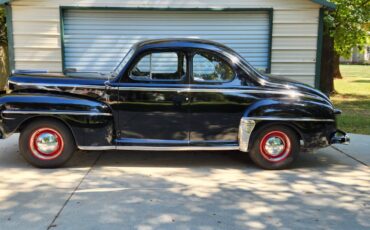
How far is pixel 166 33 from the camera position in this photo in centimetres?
1023

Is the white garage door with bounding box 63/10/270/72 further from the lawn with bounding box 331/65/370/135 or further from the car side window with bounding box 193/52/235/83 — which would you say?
the car side window with bounding box 193/52/235/83

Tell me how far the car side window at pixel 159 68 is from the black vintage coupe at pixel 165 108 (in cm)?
1

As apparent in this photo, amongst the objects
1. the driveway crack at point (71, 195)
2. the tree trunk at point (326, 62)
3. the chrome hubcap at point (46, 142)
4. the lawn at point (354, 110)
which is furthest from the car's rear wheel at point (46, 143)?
the tree trunk at point (326, 62)

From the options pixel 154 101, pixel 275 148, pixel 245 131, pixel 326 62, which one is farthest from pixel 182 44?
pixel 326 62

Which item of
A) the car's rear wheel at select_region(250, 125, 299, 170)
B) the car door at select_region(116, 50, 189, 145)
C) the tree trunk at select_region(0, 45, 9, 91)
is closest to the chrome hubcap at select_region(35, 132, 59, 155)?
the car door at select_region(116, 50, 189, 145)

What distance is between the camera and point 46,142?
587 cm

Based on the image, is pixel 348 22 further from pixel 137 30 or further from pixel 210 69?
pixel 210 69

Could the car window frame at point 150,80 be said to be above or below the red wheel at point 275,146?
above

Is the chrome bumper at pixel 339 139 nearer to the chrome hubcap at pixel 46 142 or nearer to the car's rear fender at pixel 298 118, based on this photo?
the car's rear fender at pixel 298 118

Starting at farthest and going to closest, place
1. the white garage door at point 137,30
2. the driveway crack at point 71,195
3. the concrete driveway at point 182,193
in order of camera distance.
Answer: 1. the white garage door at point 137,30
2. the concrete driveway at point 182,193
3. the driveway crack at point 71,195

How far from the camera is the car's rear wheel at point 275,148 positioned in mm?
6039

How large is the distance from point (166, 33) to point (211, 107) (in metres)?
4.80

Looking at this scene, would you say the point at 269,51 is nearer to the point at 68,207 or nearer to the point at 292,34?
the point at 292,34

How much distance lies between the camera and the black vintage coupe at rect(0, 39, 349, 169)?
19.0 feet
